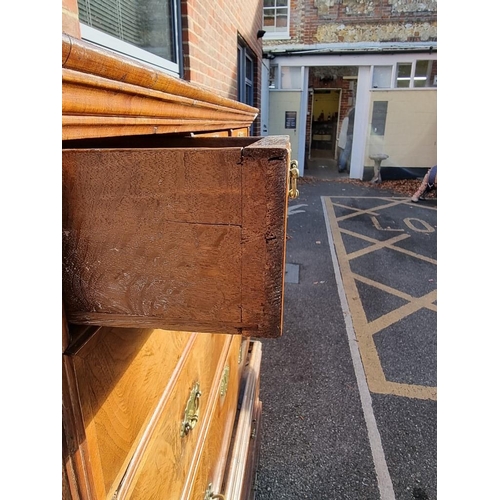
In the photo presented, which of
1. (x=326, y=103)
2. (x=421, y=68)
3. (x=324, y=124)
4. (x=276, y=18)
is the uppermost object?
(x=276, y=18)

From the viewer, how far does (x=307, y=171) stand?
12.9m

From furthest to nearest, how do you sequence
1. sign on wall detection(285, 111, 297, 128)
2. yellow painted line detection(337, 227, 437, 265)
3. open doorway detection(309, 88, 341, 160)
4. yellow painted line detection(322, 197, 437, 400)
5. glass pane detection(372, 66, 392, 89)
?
open doorway detection(309, 88, 341, 160)
sign on wall detection(285, 111, 297, 128)
glass pane detection(372, 66, 392, 89)
yellow painted line detection(337, 227, 437, 265)
yellow painted line detection(322, 197, 437, 400)

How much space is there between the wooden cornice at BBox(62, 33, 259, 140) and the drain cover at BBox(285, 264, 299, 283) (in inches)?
166

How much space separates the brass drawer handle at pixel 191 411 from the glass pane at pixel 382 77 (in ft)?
37.6

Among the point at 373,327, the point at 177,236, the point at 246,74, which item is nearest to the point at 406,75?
the point at 246,74

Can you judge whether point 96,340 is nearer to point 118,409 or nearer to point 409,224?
point 118,409

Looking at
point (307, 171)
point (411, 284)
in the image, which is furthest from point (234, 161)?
point (307, 171)

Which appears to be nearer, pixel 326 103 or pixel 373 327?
pixel 373 327

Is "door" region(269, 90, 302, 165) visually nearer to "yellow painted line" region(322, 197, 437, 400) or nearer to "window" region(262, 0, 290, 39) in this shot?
"window" region(262, 0, 290, 39)

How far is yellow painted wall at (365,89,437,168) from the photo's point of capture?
411 inches

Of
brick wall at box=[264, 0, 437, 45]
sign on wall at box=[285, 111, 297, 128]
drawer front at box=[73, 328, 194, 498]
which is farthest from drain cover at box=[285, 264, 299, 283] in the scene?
brick wall at box=[264, 0, 437, 45]

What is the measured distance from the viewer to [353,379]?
120 inches

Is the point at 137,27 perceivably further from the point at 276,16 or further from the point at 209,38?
the point at 276,16

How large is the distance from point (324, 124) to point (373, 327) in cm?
1483
